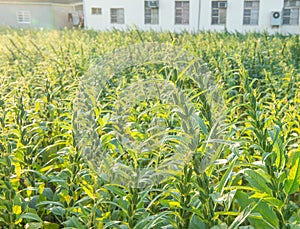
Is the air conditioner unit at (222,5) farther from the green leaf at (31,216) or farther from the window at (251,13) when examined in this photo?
the green leaf at (31,216)

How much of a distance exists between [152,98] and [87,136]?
3.16 feet

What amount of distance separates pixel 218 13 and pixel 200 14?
892 millimetres

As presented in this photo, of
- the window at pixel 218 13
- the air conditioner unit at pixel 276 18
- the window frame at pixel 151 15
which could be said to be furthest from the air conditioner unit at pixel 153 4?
the air conditioner unit at pixel 276 18

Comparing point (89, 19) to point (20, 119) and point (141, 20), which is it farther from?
point (20, 119)

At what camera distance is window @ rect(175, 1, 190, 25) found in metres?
18.7

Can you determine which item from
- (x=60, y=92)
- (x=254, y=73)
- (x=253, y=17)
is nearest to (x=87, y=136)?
(x=60, y=92)

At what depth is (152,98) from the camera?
A: 263 centimetres

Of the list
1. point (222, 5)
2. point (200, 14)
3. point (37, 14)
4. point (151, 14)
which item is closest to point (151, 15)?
point (151, 14)

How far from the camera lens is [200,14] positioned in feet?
60.3

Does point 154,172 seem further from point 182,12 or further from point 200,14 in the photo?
point 182,12

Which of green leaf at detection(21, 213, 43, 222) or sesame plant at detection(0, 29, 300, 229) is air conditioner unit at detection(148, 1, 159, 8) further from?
green leaf at detection(21, 213, 43, 222)

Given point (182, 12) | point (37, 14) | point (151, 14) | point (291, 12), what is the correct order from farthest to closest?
1. point (37, 14)
2. point (151, 14)
3. point (182, 12)
4. point (291, 12)

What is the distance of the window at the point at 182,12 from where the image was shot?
18712mm

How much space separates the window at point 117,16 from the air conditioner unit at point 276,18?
792 cm
